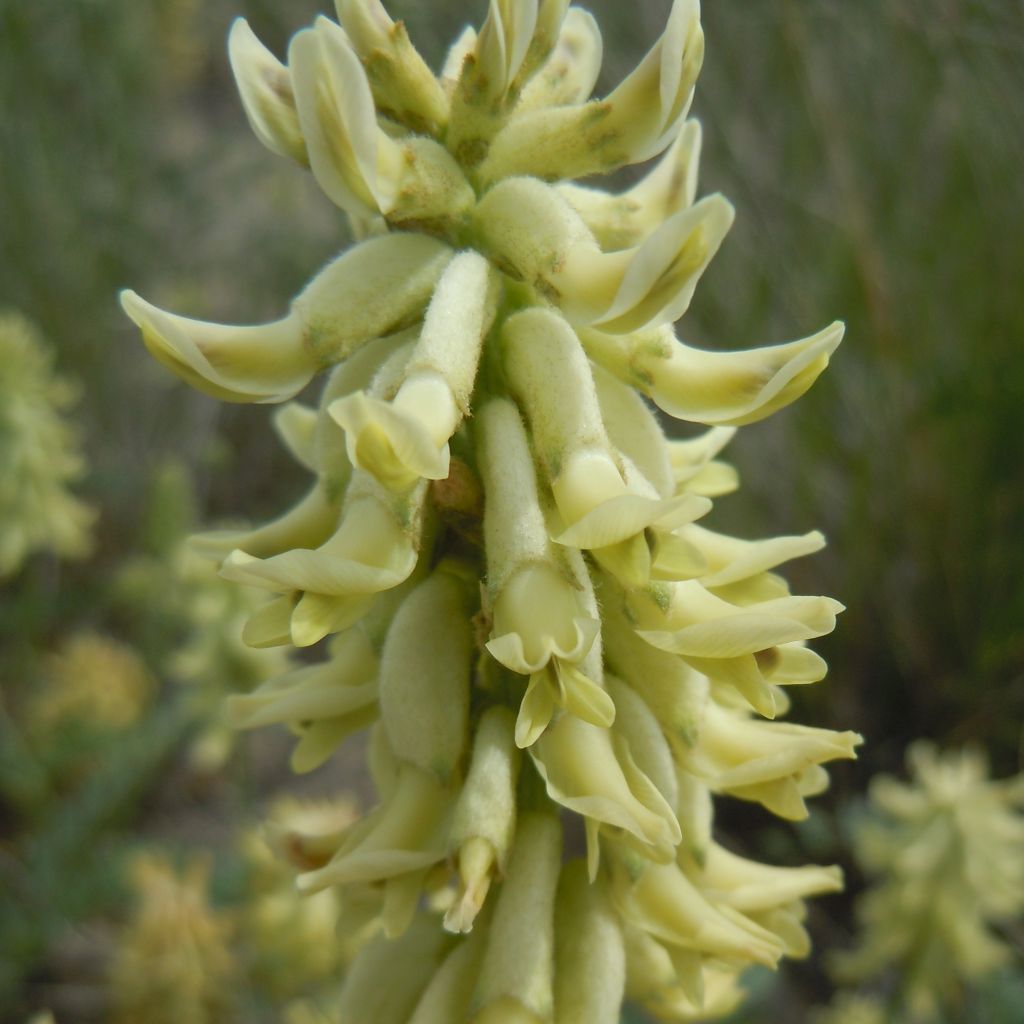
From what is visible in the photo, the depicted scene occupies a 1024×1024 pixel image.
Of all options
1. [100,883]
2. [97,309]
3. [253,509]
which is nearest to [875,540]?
[100,883]

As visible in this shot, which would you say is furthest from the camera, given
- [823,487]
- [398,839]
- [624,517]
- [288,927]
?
[823,487]

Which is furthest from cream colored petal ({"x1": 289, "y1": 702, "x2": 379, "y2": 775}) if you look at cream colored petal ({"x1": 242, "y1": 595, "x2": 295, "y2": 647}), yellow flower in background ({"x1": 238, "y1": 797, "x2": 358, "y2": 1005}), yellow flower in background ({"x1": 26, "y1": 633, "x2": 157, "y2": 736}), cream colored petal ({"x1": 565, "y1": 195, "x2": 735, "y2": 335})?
yellow flower in background ({"x1": 26, "y1": 633, "x2": 157, "y2": 736})

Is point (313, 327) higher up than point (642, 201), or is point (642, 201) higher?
point (642, 201)

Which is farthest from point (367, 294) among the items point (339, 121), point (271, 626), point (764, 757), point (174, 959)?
point (174, 959)

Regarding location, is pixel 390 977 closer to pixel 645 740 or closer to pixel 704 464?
pixel 645 740

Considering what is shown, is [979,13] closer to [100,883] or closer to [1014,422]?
[1014,422]

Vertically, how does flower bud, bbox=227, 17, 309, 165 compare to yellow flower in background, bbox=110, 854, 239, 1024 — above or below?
above

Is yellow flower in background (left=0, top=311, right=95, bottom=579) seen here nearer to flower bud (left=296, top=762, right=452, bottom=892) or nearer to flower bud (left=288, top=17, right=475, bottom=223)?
flower bud (left=288, top=17, right=475, bottom=223)
